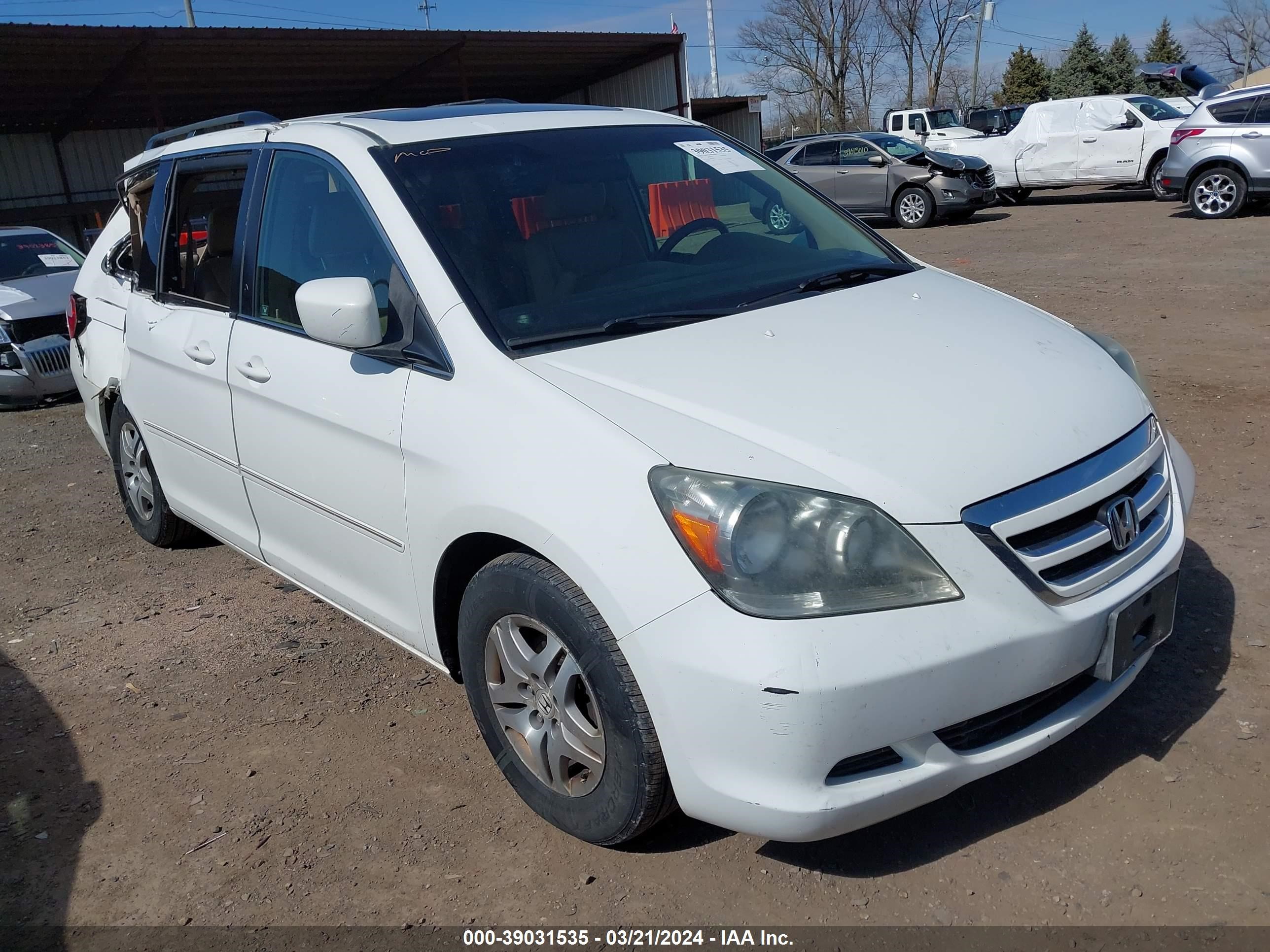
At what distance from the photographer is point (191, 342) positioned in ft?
12.9

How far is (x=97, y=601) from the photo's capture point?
4.65 m

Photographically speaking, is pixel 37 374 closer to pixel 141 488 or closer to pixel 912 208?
pixel 141 488

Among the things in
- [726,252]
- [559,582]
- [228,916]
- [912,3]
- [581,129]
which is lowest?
[228,916]

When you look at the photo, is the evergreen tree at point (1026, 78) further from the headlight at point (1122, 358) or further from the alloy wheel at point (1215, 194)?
the headlight at point (1122, 358)

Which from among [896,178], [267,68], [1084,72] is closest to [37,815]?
[896,178]

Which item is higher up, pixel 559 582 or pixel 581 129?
pixel 581 129

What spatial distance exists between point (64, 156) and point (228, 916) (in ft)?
88.5

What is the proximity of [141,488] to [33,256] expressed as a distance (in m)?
6.66

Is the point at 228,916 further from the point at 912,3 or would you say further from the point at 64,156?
the point at 912,3

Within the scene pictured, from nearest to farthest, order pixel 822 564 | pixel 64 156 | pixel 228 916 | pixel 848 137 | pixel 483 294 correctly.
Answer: pixel 822 564
pixel 228 916
pixel 483 294
pixel 848 137
pixel 64 156

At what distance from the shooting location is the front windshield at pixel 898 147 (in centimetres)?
1778

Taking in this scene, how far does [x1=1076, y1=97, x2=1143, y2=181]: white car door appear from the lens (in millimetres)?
17859

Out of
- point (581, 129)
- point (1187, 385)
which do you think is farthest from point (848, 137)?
point (581, 129)

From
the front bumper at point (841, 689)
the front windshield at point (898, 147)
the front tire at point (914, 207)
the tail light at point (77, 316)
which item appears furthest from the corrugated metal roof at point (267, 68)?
A: the front bumper at point (841, 689)
